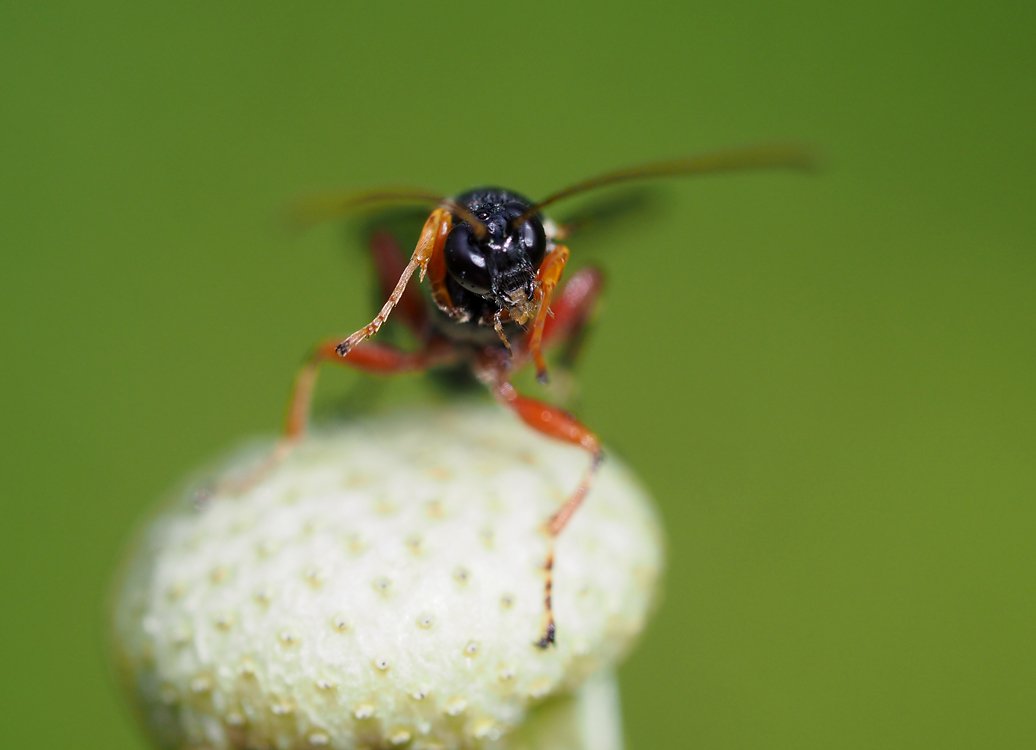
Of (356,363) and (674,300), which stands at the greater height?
(674,300)

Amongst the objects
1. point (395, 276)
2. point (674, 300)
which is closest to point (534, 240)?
point (395, 276)

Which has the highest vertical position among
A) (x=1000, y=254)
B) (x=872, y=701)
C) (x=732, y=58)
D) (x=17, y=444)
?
(x=732, y=58)

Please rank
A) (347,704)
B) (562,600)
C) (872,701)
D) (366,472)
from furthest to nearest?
(872,701) → (366,472) → (562,600) → (347,704)

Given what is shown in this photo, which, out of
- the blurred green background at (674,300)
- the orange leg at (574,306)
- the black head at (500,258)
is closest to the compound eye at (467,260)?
the black head at (500,258)

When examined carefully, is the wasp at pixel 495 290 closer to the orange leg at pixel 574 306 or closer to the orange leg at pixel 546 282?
the orange leg at pixel 546 282

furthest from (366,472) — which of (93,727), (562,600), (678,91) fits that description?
(678,91)

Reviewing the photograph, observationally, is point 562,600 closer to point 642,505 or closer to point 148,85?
point 642,505

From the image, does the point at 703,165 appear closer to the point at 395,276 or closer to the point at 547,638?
the point at 395,276
